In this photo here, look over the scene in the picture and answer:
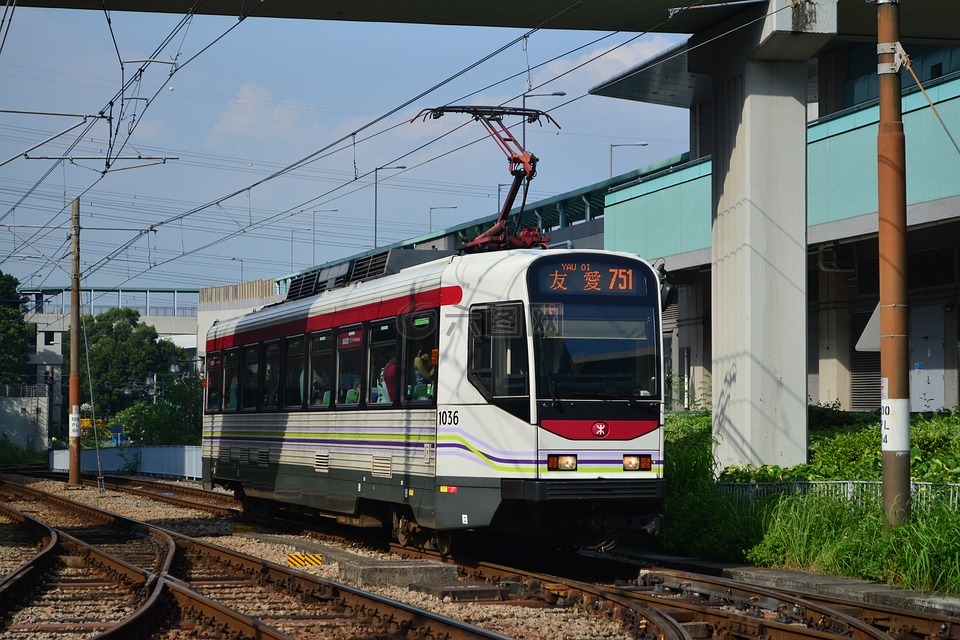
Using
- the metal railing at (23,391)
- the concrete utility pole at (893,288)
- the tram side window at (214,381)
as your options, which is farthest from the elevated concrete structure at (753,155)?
the metal railing at (23,391)

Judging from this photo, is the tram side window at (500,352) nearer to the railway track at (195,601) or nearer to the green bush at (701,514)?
the railway track at (195,601)

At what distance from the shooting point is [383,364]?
50.5ft

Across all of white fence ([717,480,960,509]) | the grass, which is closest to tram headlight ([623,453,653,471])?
the grass

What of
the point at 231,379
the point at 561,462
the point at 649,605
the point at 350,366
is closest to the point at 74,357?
the point at 231,379

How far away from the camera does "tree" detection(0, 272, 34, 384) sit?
82.7 meters

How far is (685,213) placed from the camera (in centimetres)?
2661

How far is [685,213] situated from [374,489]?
13.2m

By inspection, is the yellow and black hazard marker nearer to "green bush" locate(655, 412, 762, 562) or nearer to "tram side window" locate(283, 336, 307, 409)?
"tram side window" locate(283, 336, 307, 409)

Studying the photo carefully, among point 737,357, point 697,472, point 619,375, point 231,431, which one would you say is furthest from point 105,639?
point 231,431

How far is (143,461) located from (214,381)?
27.2 metres

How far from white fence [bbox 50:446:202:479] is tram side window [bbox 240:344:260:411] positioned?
17.2m

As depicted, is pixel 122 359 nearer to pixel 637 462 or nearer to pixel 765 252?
pixel 765 252

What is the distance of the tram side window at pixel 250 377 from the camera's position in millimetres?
20281

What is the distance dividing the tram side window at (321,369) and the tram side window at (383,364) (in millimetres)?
1507
